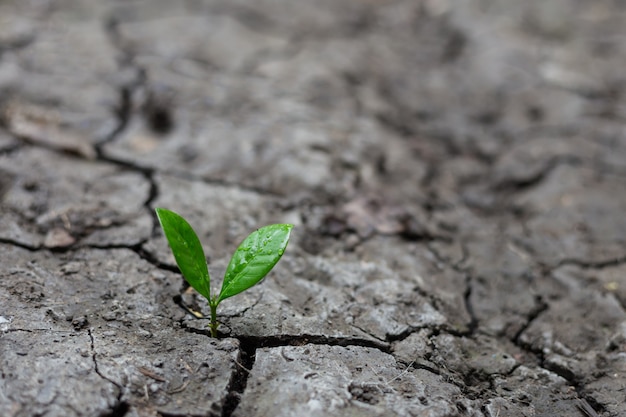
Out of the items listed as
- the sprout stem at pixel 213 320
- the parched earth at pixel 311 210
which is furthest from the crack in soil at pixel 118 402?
the sprout stem at pixel 213 320

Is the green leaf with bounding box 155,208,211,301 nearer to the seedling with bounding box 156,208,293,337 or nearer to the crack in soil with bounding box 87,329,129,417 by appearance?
the seedling with bounding box 156,208,293,337

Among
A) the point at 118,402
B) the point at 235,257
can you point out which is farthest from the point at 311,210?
the point at 118,402

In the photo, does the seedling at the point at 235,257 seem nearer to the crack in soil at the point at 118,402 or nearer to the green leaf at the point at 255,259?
the green leaf at the point at 255,259

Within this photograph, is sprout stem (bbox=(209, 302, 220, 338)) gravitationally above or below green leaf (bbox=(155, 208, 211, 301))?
below

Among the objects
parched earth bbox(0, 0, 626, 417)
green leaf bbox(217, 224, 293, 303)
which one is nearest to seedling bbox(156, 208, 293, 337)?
green leaf bbox(217, 224, 293, 303)

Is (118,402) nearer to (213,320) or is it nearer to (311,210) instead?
(213,320)

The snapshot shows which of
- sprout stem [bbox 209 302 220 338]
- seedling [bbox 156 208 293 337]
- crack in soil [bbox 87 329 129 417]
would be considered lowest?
crack in soil [bbox 87 329 129 417]
